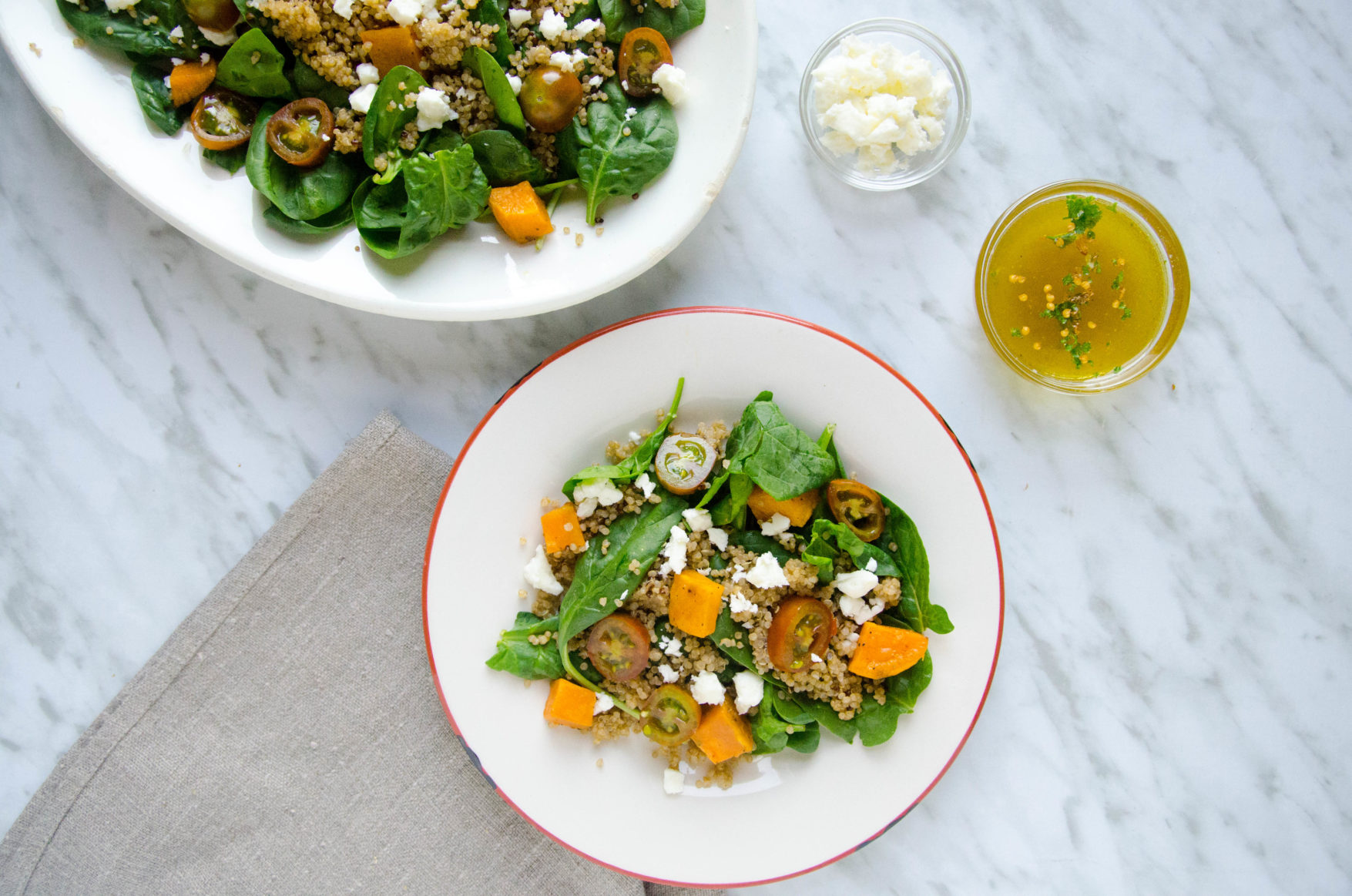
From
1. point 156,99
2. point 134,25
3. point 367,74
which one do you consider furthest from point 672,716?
point 134,25

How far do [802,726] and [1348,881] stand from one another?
128cm

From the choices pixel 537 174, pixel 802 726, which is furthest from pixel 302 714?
pixel 537 174

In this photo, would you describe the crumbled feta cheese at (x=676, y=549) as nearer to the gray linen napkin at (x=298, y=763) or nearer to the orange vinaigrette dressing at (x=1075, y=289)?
the gray linen napkin at (x=298, y=763)

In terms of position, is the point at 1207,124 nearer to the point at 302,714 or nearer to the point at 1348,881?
the point at 1348,881

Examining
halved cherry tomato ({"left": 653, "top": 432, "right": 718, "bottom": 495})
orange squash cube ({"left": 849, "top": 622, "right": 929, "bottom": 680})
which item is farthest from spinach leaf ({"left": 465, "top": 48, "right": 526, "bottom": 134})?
orange squash cube ({"left": 849, "top": 622, "right": 929, "bottom": 680})

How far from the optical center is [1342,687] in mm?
1754

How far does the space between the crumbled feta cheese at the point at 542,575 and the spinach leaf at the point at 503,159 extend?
66 centimetres

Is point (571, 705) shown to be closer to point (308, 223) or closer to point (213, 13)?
point (308, 223)

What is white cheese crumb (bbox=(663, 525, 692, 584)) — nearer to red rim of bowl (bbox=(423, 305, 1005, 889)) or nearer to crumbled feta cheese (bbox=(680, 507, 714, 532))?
crumbled feta cheese (bbox=(680, 507, 714, 532))

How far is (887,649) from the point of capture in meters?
1.49

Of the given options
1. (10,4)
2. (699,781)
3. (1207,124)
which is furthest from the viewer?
(1207,124)

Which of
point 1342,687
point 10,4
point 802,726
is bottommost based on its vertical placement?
point 1342,687

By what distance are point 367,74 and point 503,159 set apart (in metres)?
0.26

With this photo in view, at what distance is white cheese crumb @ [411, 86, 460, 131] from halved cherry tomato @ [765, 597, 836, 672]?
3.36 feet
